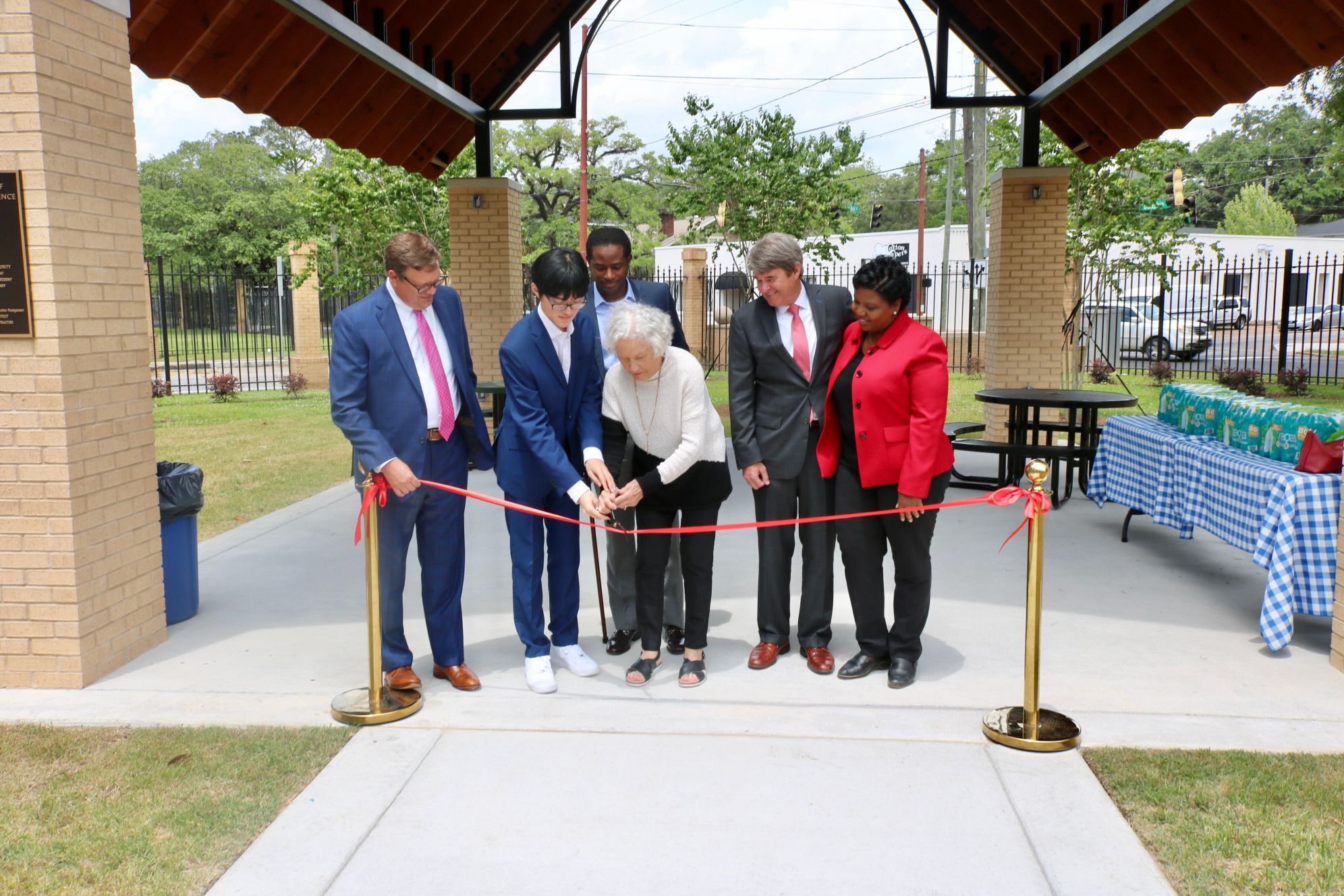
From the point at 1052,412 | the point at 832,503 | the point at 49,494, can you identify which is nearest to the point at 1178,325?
the point at 1052,412

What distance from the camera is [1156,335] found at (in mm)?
29781

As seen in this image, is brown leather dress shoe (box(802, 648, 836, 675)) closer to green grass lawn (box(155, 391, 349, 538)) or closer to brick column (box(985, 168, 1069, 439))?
green grass lawn (box(155, 391, 349, 538))

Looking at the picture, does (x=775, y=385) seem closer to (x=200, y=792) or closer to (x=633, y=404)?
(x=633, y=404)

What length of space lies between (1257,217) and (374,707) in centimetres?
6783

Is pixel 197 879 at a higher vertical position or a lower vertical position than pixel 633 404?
lower

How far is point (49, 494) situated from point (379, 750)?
1.86 meters

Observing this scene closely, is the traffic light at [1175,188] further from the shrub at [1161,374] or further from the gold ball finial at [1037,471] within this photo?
the gold ball finial at [1037,471]

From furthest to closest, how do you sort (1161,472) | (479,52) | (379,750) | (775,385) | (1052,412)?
(1052,412)
(479,52)
(1161,472)
(775,385)
(379,750)

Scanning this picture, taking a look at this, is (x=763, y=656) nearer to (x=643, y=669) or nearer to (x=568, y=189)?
(x=643, y=669)

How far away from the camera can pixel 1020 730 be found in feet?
13.5

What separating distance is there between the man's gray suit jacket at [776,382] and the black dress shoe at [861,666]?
0.88 m

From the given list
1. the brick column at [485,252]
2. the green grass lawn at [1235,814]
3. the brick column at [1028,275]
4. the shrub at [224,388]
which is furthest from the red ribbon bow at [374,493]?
the shrub at [224,388]

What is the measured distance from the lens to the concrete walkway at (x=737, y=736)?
128 inches

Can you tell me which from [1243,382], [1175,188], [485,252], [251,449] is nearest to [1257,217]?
[1243,382]
